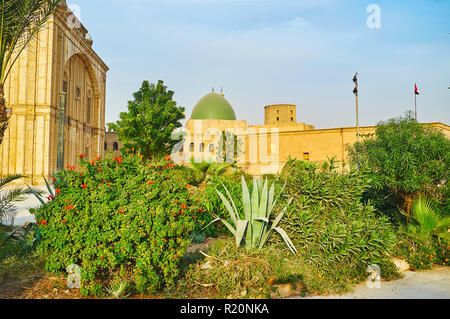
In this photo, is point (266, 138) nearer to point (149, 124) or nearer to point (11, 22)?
point (149, 124)

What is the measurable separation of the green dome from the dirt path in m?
36.7

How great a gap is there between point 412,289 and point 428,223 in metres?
2.08

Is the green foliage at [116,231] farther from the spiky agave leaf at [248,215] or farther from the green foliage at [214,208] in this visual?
the green foliage at [214,208]

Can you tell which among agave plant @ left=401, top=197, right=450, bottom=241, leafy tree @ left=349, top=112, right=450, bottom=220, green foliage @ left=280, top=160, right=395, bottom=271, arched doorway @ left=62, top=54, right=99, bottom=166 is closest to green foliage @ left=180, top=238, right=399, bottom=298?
green foliage @ left=280, top=160, right=395, bottom=271

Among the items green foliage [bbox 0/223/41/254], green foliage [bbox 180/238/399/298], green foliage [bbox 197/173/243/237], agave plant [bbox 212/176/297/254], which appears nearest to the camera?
green foliage [bbox 180/238/399/298]

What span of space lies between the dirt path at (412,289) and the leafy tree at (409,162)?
70.1 inches

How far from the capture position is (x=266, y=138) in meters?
27.8

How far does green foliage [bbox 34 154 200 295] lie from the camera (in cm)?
365

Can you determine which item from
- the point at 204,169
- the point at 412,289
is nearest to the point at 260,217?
the point at 412,289

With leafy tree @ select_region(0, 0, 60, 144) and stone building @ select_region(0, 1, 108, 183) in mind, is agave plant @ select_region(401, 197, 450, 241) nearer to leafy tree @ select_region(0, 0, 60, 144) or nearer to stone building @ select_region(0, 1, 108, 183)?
leafy tree @ select_region(0, 0, 60, 144)

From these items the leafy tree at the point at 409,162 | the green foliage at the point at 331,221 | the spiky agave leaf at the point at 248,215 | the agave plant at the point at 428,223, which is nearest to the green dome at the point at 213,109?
the leafy tree at the point at 409,162

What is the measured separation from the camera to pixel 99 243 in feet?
12.1

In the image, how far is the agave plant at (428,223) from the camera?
235 inches
